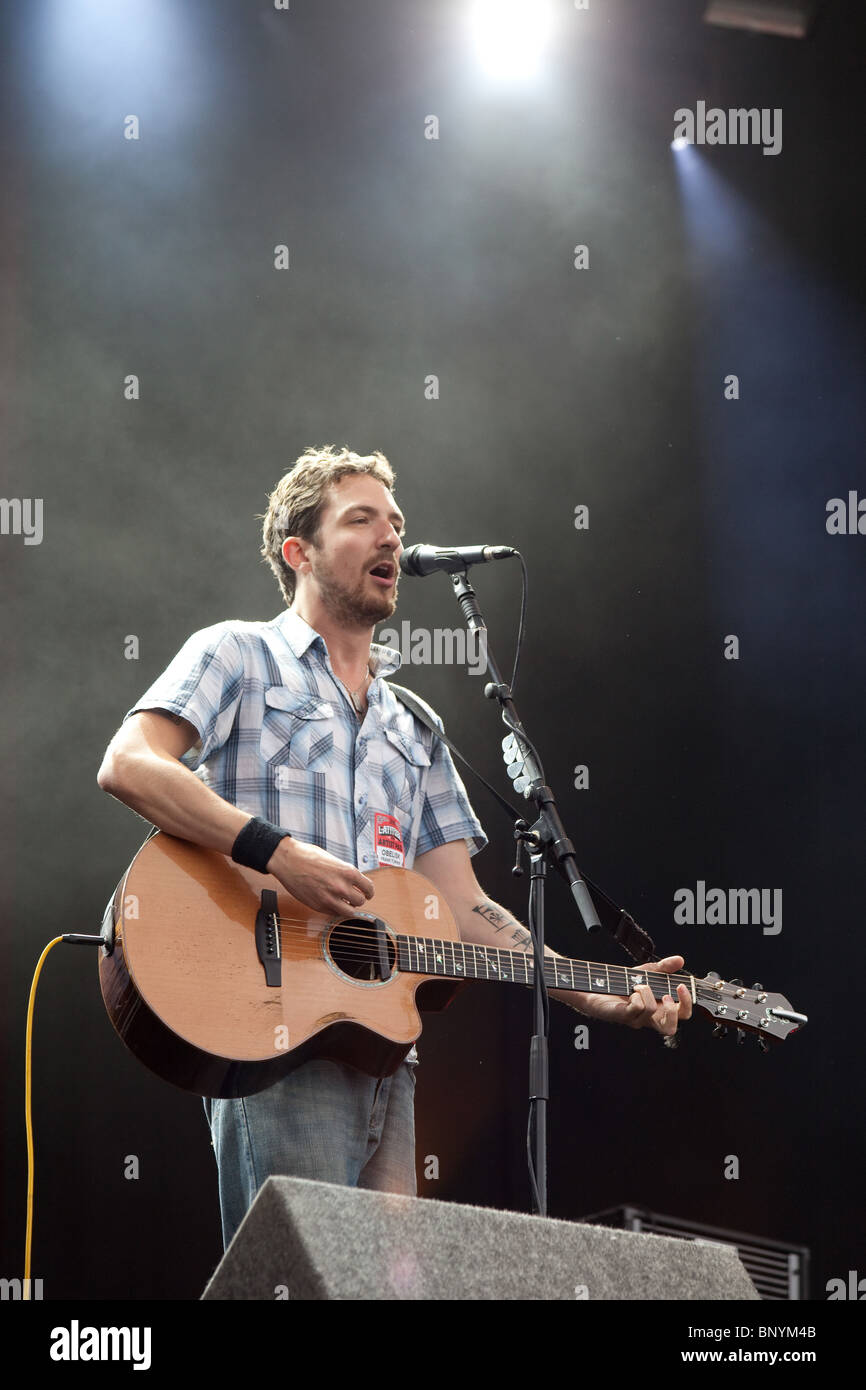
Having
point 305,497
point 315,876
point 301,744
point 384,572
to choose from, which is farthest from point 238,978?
point 305,497

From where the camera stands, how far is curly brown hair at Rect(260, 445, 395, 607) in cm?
380

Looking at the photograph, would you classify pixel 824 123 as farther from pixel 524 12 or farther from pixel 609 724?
pixel 609 724

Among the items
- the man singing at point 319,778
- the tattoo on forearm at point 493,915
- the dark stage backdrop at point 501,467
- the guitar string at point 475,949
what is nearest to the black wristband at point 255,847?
the man singing at point 319,778

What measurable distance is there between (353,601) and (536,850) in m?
0.96

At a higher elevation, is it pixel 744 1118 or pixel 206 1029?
pixel 206 1029

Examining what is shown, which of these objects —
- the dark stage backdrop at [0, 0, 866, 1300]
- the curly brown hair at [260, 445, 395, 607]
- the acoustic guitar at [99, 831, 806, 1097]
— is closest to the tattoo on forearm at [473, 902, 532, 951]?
the acoustic guitar at [99, 831, 806, 1097]

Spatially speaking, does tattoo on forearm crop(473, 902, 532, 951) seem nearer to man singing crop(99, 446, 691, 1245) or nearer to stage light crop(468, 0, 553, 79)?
man singing crop(99, 446, 691, 1245)

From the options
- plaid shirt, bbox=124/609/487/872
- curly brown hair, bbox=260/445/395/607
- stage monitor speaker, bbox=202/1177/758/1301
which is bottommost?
stage monitor speaker, bbox=202/1177/758/1301

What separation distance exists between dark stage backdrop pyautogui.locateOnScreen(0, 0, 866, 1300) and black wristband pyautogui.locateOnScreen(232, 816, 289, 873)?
180 centimetres

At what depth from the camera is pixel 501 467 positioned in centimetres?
515

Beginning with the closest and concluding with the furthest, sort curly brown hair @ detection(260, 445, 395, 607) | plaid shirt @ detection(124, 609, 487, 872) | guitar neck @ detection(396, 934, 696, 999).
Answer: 1. guitar neck @ detection(396, 934, 696, 999)
2. plaid shirt @ detection(124, 609, 487, 872)
3. curly brown hair @ detection(260, 445, 395, 607)

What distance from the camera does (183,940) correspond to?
9.42 feet
